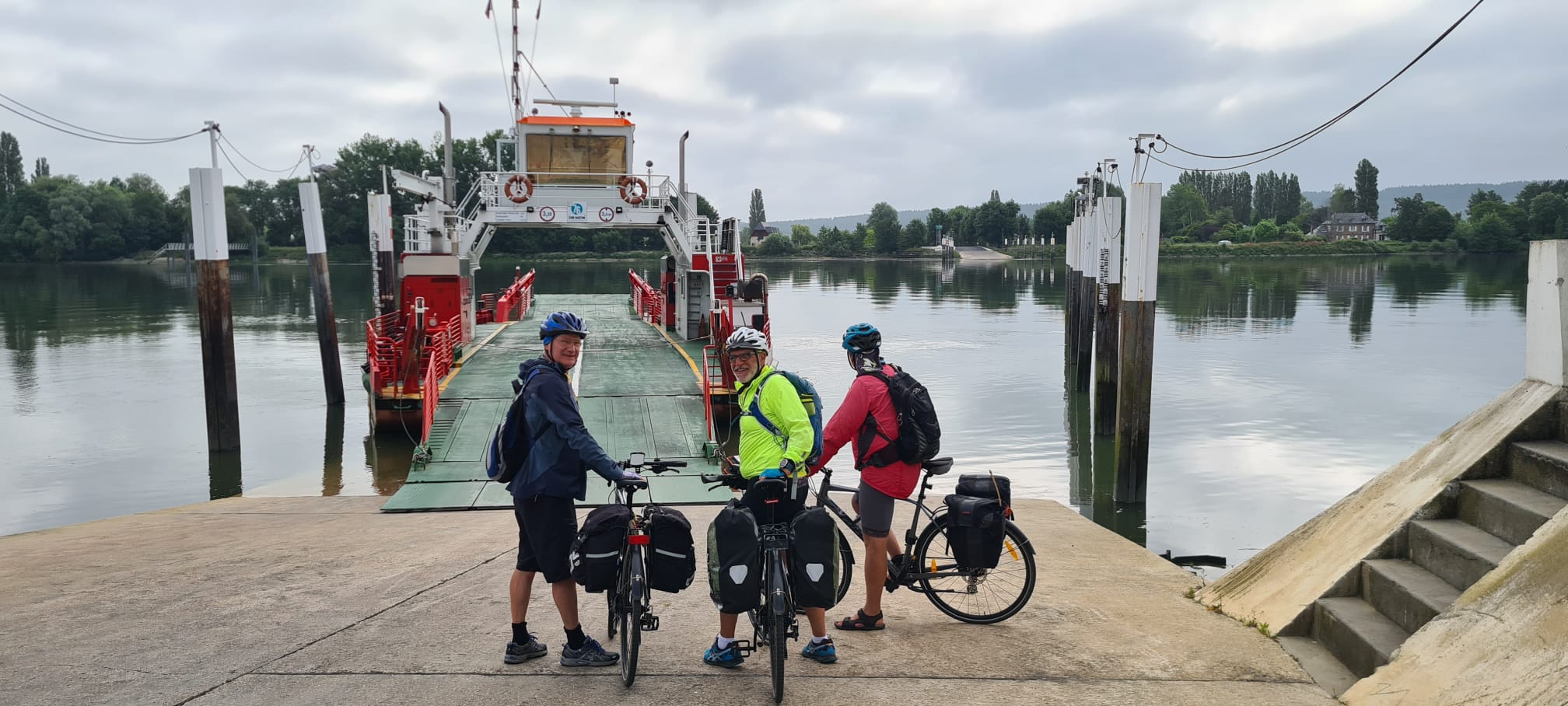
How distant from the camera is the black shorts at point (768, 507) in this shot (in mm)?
4457

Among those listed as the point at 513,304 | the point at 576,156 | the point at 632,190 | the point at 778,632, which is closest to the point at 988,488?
the point at 778,632

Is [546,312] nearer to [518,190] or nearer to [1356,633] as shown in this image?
[518,190]

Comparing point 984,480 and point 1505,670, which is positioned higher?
point 984,480

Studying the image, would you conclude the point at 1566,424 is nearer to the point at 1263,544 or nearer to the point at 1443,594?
the point at 1443,594

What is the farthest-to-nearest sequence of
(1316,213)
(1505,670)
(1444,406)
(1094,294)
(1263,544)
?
1. (1316,213)
2. (1094,294)
3. (1444,406)
4. (1263,544)
5. (1505,670)

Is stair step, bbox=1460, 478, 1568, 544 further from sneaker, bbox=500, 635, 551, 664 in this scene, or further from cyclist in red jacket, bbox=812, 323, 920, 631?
sneaker, bbox=500, 635, 551, 664

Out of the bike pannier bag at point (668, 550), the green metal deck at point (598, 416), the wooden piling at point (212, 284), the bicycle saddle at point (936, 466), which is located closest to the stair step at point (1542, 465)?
the bicycle saddle at point (936, 466)

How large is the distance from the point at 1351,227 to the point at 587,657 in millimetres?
159522

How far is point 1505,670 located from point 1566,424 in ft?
6.46

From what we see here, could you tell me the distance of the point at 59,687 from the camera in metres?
4.32

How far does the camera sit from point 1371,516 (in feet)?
17.3

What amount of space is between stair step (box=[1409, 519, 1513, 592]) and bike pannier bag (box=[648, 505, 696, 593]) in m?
3.30

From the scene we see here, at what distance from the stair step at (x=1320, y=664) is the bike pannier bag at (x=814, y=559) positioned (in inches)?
82.9

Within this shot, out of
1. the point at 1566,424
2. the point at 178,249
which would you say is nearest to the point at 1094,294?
the point at 1566,424
